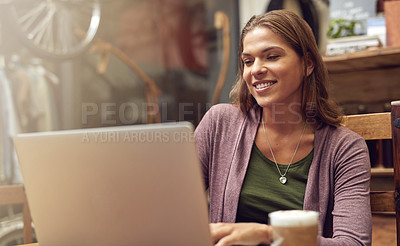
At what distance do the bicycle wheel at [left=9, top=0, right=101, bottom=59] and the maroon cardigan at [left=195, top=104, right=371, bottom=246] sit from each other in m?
1.73

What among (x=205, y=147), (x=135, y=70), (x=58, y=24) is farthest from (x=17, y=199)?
(x=135, y=70)

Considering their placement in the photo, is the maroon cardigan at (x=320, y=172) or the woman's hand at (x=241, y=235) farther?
the maroon cardigan at (x=320, y=172)

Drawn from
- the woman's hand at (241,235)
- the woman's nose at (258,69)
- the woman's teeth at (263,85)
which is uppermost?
the woman's nose at (258,69)

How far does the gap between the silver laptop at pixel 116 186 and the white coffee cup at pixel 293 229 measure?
0.11 metres

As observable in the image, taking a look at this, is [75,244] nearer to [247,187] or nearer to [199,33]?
[247,187]

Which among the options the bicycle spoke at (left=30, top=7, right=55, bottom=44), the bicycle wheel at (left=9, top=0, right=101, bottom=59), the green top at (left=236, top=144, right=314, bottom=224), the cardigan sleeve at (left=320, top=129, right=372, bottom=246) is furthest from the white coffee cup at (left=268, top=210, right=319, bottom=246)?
the bicycle spoke at (left=30, top=7, right=55, bottom=44)

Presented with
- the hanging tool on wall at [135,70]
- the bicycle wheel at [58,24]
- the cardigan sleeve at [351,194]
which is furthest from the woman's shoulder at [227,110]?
the hanging tool on wall at [135,70]

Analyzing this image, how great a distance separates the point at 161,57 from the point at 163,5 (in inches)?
20.7

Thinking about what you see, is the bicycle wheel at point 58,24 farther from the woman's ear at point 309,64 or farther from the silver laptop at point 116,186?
the silver laptop at point 116,186

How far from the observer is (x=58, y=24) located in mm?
3020

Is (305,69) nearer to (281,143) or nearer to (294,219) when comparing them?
(281,143)

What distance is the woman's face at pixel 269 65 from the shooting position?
123 centimetres

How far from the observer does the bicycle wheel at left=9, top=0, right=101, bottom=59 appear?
283 cm

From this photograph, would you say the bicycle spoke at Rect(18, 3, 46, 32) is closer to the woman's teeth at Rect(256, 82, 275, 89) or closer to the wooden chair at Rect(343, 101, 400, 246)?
the woman's teeth at Rect(256, 82, 275, 89)
